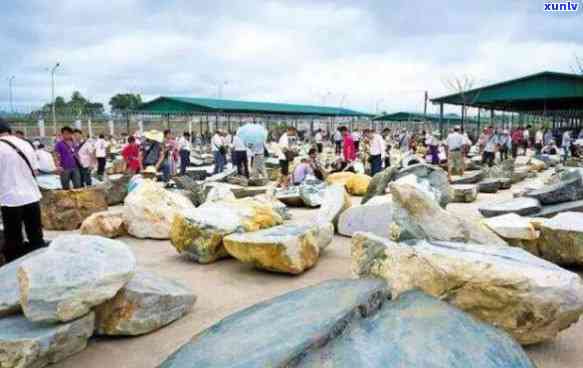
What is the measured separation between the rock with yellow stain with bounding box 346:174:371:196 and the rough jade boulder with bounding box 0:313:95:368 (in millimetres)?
7722

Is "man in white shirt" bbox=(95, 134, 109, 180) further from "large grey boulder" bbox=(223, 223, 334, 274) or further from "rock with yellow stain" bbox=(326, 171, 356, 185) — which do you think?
"large grey boulder" bbox=(223, 223, 334, 274)

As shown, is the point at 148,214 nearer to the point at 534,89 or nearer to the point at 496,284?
the point at 496,284

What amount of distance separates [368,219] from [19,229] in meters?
3.59

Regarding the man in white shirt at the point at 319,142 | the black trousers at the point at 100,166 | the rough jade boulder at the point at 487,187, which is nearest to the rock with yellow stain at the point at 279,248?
the rough jade boulder at the point at 487,187

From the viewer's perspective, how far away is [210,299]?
3.96 m

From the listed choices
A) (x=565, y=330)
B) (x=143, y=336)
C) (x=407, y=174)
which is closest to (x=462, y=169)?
(x=407, y=174)

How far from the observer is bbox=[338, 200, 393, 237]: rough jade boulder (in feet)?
17.7

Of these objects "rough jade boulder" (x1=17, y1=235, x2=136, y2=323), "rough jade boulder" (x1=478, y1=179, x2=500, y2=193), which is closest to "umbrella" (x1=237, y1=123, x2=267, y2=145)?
"rough jade boulder" (x1=478, y1=179, x2=500, y2=193)

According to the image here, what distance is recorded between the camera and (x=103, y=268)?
10.0 ft

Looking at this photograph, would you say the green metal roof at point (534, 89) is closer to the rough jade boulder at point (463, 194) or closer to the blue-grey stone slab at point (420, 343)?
the rough jade boulder at point (463, 194)

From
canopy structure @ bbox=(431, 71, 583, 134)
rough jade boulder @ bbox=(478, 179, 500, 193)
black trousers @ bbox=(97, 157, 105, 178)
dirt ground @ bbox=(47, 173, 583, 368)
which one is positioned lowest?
dirt ground @ bbox=(47, 173, 583, 368)

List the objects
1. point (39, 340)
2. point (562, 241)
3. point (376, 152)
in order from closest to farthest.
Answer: point (39, 340), point (562, 241), point (376, 152)

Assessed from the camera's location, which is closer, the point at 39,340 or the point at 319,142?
the point at 39,340

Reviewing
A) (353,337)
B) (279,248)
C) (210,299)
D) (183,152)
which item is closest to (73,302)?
(210,299)
